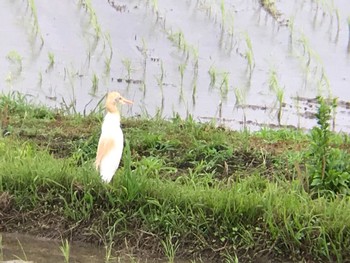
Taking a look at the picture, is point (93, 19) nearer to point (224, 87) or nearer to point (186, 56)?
point (186, 56)

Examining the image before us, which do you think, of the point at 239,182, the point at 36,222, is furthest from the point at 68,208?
the point at 239,182

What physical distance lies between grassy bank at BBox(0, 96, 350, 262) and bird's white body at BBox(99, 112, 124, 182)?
0.22 feet

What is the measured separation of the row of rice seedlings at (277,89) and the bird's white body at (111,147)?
3.49 metres

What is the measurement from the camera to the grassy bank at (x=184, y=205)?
4.21m

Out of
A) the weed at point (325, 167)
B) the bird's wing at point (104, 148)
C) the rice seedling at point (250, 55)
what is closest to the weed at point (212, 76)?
the rice seedling at point (250, 55)

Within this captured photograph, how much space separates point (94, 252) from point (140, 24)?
6667 millimetres

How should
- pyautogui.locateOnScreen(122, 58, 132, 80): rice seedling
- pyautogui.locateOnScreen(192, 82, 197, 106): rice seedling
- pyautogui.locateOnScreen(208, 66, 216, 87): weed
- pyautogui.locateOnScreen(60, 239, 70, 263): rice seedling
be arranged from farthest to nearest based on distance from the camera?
1. pyautogui.locateOnScreen(122, 58, 132, 80): rice seedling
2. pyautogui.locateOnScreen(208, 66, 216, 87): weed
3. pyautogui.locateOnScreen(192, 82, 197, 106): rice seedling
4. pyautogui.locateOnScreen(60, 239, 70, 263): rice seedling

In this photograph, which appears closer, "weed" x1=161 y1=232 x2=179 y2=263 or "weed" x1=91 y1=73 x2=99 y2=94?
"weed" x1=161 y1=232 x2=179 y2=263

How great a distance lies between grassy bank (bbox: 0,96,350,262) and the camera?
4.21 meters

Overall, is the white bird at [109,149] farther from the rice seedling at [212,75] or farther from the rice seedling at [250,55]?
the rice seedling at [250,55]

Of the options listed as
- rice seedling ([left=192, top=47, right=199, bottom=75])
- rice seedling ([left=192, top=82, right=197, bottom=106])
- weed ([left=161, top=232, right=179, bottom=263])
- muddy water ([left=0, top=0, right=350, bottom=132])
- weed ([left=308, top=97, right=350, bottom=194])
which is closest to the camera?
weed ([left=161, top=232, right=179, bottom=263])

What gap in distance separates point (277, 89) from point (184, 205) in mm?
4245

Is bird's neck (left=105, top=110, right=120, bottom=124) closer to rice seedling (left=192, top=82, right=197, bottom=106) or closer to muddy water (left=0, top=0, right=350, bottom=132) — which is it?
muddy water (left=0, top=0, right=350, bottom=132)

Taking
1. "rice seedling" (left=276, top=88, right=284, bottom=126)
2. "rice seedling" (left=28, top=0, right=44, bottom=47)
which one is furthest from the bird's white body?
"rice seedling" (left=28, top=0, right=44, bottom=47)
